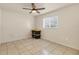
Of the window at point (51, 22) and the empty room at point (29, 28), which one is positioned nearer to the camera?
the empty room at point (29, 28)

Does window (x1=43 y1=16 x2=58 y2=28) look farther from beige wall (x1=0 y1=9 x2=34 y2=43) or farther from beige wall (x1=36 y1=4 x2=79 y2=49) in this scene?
beige wall (x1=0 y1=9 x2=34 y2=43)

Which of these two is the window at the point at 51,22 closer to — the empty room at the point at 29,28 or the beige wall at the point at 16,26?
the empty room at the point at 29,28

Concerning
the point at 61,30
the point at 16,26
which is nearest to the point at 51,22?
the point at 61,30

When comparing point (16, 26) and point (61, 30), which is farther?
point (61, 30)

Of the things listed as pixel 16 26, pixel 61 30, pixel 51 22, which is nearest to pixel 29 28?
pixel 16 26

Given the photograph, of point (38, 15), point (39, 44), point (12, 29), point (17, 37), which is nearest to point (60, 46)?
point (39, 44)

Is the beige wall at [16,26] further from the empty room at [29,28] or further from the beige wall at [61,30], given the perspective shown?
the beige wall at [61,30]

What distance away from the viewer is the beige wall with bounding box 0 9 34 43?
57.8 inches

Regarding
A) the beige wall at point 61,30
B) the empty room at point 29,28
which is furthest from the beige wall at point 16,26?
the beige wall at point 61,30

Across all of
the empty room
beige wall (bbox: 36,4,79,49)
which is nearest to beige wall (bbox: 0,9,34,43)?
the empty room

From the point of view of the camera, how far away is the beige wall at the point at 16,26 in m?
1.47

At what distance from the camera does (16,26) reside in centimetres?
151

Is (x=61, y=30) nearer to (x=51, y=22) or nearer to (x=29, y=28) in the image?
(x=51, y=22)

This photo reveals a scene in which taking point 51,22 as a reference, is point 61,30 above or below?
below
